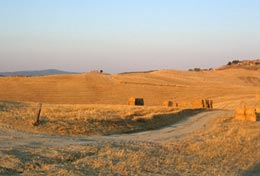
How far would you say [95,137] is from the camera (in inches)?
815

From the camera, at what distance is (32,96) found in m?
61.0

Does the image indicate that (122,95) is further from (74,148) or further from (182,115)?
(74,148)

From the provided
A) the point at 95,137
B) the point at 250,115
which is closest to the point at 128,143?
the point at 95,137

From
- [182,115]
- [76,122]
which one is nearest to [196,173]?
[76,122]

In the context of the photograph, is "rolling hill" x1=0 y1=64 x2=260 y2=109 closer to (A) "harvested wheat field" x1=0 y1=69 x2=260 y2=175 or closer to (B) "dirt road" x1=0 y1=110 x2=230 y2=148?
(A) "harvested wheat field" x1=0 y1=69 x2=260 y2=175

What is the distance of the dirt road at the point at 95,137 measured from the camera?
16.7m

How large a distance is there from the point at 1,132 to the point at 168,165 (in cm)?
763

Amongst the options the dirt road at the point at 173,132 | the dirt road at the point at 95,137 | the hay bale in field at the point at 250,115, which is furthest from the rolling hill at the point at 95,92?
the dirt road at the point at 95,137

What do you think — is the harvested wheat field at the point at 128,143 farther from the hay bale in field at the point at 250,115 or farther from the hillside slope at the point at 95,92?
the hillside slope at the point at 95,92

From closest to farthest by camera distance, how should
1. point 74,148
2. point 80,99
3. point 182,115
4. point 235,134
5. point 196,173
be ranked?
point 196,173 → point 74,148 → point 235,134 → point 182,115 → point 80,99

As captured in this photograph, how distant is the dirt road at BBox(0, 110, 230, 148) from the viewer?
16.7 m

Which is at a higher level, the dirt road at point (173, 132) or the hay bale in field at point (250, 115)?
the hay bale in field at point (250, 115)

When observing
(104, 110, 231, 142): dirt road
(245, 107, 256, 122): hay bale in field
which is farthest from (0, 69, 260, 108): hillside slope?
(104, 110, 231, 142): dirt road

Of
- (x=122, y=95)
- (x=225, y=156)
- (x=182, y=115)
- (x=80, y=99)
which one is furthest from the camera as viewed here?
(x=122, y=95)
